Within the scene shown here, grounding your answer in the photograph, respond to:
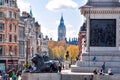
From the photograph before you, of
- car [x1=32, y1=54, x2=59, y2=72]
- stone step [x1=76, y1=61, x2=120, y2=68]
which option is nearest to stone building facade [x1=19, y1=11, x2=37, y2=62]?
stone step [x1=76, y1=61, x2=120, y2=68]

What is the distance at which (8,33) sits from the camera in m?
106

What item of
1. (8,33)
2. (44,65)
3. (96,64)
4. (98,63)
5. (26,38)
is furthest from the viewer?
(26,38)

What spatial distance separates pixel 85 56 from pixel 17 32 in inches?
2125

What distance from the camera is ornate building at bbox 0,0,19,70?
343ft

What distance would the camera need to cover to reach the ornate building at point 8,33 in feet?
343

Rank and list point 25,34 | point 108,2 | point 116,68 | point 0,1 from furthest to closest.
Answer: point 25,34, point 0,1, point 108,2, point 116,68

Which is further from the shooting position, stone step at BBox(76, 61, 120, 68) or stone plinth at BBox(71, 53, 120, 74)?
stone step at BBox(76, 61, 120, 68)

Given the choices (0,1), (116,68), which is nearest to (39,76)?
(116,68)

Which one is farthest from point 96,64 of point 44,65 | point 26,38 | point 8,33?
point 26,38

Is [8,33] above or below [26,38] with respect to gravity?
above

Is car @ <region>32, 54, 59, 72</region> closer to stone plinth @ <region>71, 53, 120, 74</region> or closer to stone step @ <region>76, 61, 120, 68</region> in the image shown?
stone plinth @ <region>71, 53, 120, 74</region>

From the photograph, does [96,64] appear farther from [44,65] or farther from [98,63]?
[44,65]

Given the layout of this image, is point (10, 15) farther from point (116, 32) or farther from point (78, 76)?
point (78, 76)

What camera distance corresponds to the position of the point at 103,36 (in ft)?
191
